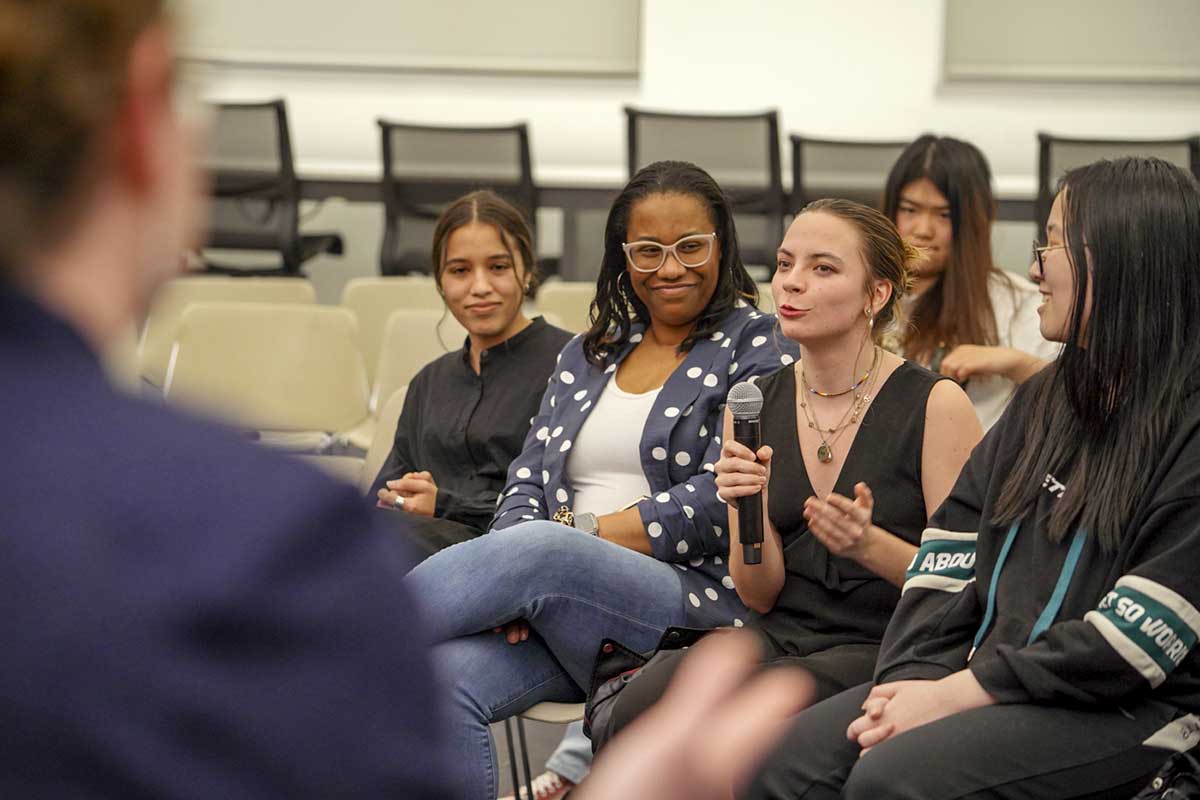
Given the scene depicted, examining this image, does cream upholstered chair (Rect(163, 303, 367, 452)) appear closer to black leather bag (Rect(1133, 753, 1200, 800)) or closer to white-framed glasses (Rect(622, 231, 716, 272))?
white-framed glasses (Rect(622, 231, 716, 272))

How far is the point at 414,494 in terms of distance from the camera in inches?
112

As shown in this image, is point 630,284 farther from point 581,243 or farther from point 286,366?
point 581,243

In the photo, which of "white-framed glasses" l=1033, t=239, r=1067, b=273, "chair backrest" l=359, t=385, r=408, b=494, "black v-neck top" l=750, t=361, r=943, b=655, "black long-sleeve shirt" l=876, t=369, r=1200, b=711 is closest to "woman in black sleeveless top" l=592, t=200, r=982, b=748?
"black v-neck top" l=750, t=361, r=943, b=655

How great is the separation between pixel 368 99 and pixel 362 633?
783 centimetres

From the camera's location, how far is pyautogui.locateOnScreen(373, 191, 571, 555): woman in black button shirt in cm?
290

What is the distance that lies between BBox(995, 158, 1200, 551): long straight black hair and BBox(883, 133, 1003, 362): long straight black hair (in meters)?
1.18

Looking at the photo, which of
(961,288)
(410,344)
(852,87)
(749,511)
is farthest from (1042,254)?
(852,87)

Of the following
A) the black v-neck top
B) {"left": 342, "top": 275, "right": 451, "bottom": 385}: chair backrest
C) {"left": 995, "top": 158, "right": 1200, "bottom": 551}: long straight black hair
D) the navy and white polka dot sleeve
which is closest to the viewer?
{"left": 995, "top": 158, "right": 1200, "bottom": 551}: long straight black hair

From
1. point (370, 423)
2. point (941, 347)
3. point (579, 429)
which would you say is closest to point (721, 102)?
point (370, 423)

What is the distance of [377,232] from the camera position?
8.18 m

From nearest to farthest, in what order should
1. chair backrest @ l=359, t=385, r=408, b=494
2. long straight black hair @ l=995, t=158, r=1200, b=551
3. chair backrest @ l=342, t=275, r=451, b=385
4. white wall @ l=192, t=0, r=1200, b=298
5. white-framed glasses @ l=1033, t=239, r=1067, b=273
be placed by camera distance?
long straight black hair @ l=995, t=158, r=1200, b=551 < white-framed glasses @ l=1033, t=239, r=1067, b=273 < chair backrest @ l=359, t=385, r=408, b=494 < chair backrest @ l=342, t=275, r=451, b=385 < white wall @ l=192, t=0, r=1200, b=298

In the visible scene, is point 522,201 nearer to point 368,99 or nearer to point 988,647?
point 368,99

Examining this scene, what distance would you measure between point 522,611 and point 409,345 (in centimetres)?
168

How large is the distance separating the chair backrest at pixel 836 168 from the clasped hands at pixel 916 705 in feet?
15.2
